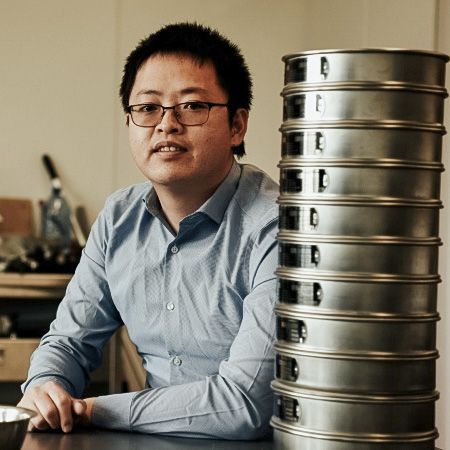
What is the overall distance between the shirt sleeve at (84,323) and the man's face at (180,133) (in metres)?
0.26

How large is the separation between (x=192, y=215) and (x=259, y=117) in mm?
3058

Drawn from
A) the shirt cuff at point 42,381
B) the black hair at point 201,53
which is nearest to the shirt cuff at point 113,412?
the shirt cuff at point 42,381

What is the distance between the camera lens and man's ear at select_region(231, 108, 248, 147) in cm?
215

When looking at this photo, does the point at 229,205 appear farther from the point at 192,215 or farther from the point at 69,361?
the point at 69,361

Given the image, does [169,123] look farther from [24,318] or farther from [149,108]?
[24,318]

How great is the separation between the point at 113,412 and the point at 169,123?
564 millimetres

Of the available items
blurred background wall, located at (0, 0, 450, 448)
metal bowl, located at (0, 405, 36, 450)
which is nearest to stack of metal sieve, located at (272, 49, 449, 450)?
metal bowl, located at (0, 405, 36, 450)

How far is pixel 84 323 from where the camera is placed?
83.8 inches

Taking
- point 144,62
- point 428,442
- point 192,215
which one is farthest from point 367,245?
point 144,62

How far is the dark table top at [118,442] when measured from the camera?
60.3 inches

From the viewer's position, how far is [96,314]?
2.15 meters

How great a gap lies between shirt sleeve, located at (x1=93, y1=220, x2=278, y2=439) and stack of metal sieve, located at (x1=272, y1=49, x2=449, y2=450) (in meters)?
0.49

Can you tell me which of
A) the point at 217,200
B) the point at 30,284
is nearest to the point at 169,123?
the point at 217,200

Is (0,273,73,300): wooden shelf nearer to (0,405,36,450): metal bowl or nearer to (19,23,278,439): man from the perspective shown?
(19,23,278,439): man
